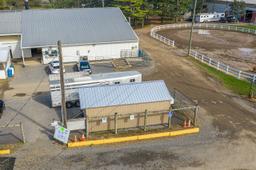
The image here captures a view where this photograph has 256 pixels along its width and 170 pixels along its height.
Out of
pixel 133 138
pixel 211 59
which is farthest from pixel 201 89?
pixel 133 138

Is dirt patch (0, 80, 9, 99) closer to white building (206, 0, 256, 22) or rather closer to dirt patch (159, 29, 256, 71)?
dirt patch (159, 29, 256, 71)

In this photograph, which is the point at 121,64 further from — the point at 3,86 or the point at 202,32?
the point at 202,32

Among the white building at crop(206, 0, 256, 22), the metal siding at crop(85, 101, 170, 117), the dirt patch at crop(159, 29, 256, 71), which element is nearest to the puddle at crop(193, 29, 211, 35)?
the dirt patch at crop(159, 29, 256, 71)

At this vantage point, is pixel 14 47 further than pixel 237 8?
No

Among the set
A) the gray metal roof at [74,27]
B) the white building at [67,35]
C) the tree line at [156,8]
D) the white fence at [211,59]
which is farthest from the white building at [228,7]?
the white building at [67,35]

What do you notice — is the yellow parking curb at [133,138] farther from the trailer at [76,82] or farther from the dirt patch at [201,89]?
the trailer at [76,82]

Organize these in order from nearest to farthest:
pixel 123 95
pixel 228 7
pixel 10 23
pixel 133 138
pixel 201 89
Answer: pixel 133 138 → pixel 123 95 → pixel 201 89 → pixel 10 23 → pixel 228 7

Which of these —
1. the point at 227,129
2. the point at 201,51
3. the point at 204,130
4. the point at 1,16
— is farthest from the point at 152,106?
the point at 1,16
